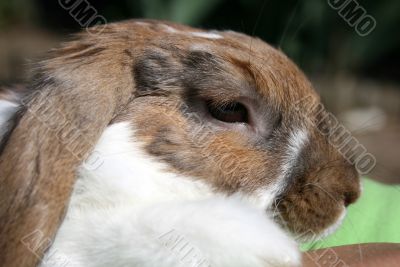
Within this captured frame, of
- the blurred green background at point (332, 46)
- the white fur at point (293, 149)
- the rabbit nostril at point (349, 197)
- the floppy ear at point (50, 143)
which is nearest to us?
the floppy ear at point (50, 143)

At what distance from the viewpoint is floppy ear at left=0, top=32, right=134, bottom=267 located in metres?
1.84

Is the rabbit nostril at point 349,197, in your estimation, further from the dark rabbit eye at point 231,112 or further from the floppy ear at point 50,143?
the floppy ear at point 50,143

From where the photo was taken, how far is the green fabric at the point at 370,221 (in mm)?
2488

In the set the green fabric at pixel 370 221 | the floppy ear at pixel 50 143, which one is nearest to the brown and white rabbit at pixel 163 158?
the floppy ear at pixel 50 143

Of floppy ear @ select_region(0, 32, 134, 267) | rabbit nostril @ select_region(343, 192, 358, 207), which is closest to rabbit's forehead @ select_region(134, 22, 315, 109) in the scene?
floppy ear @ select_region(0, 32, 134, 267)

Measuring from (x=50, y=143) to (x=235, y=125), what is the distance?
54 centimetres

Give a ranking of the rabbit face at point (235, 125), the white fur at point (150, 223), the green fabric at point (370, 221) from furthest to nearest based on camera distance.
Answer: the green fabric at point (370, 221)
the rabbit face at point (235, 125)
the white fur at point (150, 223)

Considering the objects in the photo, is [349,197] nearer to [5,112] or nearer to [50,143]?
[50,143]

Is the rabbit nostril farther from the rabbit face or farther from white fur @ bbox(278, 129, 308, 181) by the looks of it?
white fur @ bbox(278, 129, 308, 181)

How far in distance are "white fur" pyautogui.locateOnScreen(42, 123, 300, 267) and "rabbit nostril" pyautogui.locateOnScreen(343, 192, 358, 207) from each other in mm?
427

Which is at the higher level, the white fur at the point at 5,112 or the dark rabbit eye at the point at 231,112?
the dark rabbit eye at the point at 231,112

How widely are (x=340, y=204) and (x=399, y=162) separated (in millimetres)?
4131

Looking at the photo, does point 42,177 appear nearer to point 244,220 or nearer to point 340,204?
point 244,220

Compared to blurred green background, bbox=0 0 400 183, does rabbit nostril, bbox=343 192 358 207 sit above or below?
above
